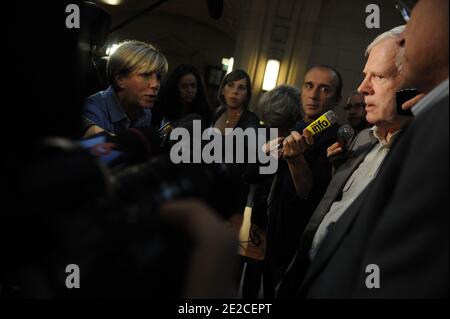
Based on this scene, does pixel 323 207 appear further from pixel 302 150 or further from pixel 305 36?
pixel 305 36

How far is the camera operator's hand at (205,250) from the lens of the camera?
1.27 feet

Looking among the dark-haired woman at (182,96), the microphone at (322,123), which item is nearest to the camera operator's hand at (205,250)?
the microphone at (322,123)

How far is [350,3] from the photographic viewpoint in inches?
205

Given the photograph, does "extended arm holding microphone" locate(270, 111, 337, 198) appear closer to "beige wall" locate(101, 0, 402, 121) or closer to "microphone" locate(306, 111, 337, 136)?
"microphone" locate(306, 111, 337, 136)

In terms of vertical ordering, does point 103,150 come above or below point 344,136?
below

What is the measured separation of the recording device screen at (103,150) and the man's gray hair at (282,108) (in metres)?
1.54

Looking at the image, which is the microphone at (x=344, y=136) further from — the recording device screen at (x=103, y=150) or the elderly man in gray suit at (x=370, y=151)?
the recording device screen at (x=103, y=150)

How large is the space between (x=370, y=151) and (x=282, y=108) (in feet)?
2.76

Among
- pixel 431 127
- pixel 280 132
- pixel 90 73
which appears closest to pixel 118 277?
pixel 431 127

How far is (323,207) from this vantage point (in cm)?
121

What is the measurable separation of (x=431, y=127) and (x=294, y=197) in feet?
3.47

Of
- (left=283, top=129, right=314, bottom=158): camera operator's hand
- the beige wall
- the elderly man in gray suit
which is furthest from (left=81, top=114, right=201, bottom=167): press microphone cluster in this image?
the beige wall

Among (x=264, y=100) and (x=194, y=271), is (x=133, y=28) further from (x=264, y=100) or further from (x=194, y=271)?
(x=194, y=271)

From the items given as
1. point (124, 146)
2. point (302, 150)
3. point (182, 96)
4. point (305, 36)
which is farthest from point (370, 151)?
point (305, 36)
